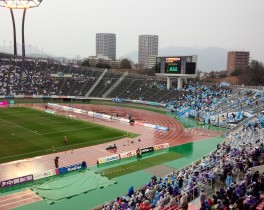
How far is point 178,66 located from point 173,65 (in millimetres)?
1297

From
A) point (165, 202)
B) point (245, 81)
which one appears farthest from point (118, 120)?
point (245, 81)

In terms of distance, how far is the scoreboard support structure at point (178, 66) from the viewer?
6125cm

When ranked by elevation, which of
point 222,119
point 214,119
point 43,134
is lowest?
point 43,134

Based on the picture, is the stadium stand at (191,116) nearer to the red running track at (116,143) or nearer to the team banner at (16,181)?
the red running track at (116,143)

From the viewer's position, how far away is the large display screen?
63.1 meters

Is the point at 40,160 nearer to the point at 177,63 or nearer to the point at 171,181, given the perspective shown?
the point at 171,181

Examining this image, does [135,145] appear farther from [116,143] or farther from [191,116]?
[191,116]

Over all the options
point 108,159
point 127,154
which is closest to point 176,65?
point 127,154

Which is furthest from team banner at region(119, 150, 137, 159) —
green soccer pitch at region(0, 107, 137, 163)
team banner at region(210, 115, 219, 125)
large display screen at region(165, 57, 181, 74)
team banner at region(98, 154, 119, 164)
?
large display screen at region(165, 57, 181, 74)

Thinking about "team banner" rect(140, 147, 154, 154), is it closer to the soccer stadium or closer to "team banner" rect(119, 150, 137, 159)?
the soccer stadium

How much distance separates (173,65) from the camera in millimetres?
64000

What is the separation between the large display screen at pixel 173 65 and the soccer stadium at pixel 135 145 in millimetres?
217

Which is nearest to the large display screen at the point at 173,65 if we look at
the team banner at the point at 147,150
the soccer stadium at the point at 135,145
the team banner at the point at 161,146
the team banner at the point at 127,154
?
the soccer stadium at the point at 135,145

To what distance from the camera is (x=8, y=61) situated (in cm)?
8438
